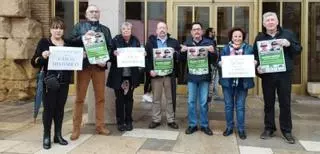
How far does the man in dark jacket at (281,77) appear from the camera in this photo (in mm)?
7312

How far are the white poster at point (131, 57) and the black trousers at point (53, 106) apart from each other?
1.15 metres

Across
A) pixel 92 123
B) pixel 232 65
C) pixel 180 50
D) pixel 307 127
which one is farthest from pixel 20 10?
pixel 307 127

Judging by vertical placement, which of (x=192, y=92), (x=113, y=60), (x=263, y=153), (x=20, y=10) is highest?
(x=20, y=10)

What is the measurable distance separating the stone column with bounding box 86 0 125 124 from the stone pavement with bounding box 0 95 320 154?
0.77 feet

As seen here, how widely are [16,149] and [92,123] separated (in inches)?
79.3

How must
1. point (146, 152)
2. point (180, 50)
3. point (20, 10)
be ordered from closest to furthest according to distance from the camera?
1. point (146, 152)
2. point (180, 50)
3. point (20, 10)

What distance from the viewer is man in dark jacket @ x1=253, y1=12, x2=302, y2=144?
24.0 feet

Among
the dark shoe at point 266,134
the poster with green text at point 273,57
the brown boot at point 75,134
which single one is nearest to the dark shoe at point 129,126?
the brown boot at point 75,134

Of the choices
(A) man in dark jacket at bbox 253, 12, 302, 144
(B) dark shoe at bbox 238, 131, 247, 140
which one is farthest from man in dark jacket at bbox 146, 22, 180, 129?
(A) man in dark jacket at bbox 253, 12, 302, 144

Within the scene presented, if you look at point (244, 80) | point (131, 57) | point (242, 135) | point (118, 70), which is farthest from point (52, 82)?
point (242, 135)

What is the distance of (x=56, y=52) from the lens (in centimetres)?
688

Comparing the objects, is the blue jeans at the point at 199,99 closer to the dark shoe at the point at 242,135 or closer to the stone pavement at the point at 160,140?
the stone pavement at the point at 160,140

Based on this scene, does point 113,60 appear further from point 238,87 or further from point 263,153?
point 263,153

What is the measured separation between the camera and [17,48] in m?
12.6
